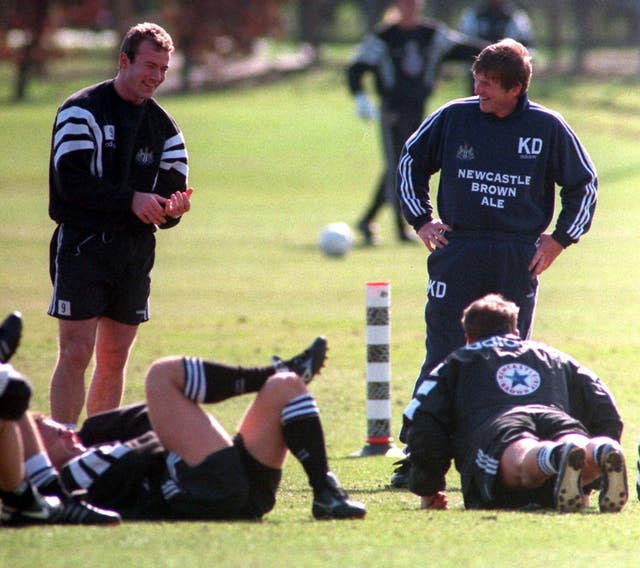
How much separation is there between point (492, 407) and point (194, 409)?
1.48 m

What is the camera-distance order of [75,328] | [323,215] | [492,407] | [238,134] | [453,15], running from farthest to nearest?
[453,15], [238,134], [323,215], [75,328], [492,407]

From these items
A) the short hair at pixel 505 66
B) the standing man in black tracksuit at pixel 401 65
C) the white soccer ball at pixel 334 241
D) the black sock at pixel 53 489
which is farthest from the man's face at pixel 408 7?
the black sock at pixel 53 489

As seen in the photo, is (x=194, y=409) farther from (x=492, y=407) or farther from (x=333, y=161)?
(x=333, y=161)

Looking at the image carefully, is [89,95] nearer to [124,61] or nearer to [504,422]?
[124,61]

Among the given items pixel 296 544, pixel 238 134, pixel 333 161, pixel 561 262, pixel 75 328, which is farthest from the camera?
pixel 238 134

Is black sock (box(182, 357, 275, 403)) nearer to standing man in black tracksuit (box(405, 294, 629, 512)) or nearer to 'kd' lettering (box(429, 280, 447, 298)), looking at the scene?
standing man in black tracksuit (box(405, 294, 629, 512))

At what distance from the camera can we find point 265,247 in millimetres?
21094

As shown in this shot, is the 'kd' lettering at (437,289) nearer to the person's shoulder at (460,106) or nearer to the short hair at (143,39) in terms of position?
the person's shoulder at (460,106)

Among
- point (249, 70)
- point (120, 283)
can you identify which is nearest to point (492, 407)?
point (120, 283)

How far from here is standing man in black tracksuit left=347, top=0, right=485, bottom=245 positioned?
60.1 ft

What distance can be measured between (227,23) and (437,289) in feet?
158

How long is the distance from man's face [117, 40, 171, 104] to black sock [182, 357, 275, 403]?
2.05 metres

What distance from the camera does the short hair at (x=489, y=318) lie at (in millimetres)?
7199

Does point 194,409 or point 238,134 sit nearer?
point 194,409
